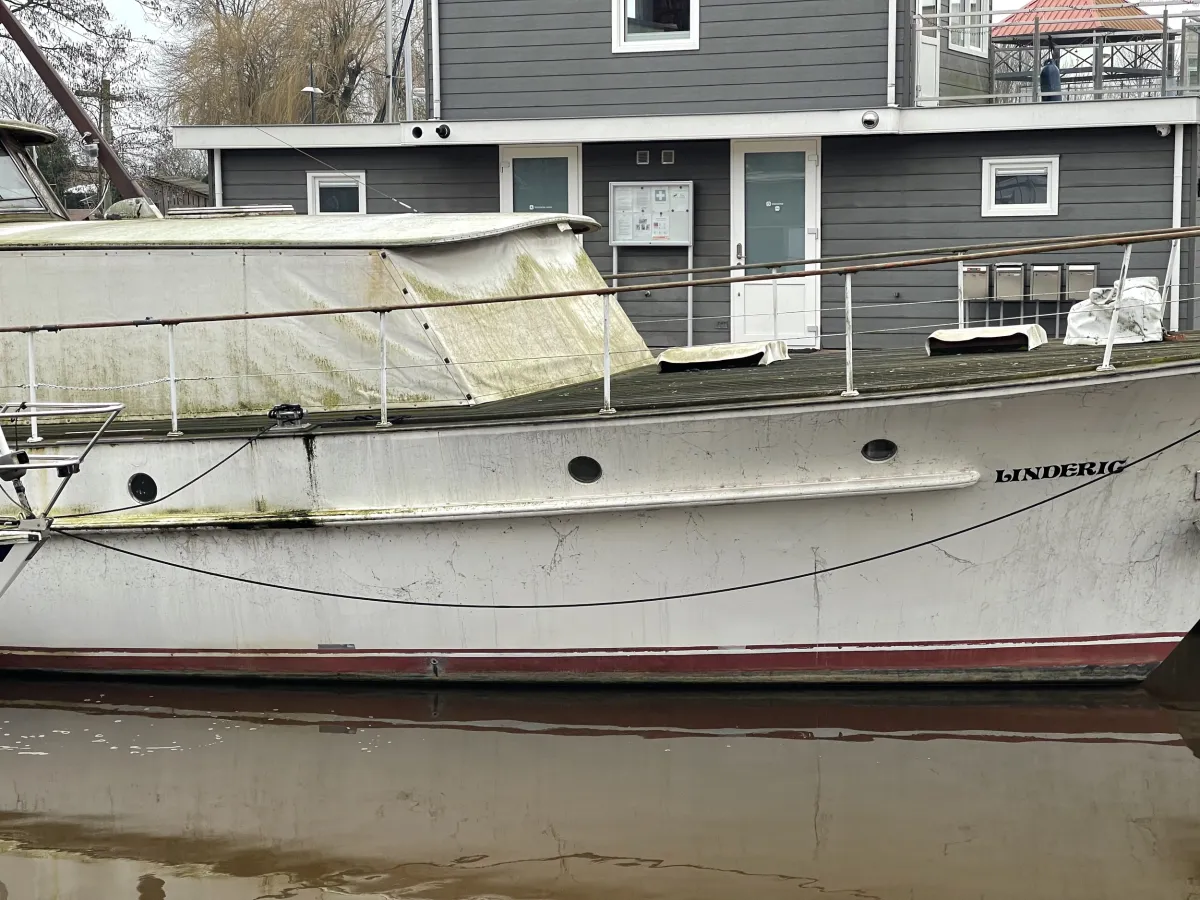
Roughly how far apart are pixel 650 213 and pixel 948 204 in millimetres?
2935

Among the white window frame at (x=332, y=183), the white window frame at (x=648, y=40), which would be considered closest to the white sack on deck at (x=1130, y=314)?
the white window frame at (x=648, y=40)

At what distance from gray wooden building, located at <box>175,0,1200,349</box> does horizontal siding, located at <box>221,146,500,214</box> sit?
2 centimetres

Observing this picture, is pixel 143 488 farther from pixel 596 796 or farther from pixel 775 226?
pixel 775 226

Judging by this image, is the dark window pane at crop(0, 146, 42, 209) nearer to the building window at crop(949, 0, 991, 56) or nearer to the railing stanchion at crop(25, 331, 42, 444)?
the railing stanchion at crop(25, 331, 42, 444)

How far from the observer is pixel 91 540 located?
8.33 m

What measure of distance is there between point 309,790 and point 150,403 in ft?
9.97

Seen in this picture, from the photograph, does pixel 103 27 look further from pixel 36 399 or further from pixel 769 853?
pixel 769 853

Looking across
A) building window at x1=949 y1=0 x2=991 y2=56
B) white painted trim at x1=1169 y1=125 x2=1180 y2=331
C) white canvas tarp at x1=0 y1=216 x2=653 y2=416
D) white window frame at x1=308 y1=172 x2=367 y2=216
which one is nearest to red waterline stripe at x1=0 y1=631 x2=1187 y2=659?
white canvas tarp at x1=0 y1=216 x2=653 y2=416

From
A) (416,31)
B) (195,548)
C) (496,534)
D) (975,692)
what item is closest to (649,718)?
(496,534)

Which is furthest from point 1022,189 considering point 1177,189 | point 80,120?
point 80,120

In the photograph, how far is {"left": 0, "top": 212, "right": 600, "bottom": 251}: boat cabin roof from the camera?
8500 millimetres

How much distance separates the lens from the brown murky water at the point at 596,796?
19.6 feet

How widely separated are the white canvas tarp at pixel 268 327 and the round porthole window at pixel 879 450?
212cm

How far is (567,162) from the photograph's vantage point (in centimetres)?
1438
